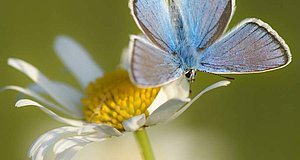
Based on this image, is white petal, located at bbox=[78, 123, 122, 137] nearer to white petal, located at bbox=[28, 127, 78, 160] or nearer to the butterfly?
white petal, located at bbox=[28, 127, 78, 160]

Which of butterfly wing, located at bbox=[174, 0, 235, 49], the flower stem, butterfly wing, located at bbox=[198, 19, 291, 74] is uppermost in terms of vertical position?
butterfly wing, located at bbox=[174, 0, 235, 49]

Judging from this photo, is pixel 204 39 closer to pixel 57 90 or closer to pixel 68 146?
pixel 68 146

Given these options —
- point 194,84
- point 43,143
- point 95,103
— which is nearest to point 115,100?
point 95,103

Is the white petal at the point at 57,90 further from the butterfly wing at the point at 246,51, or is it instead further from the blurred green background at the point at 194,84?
the butterfly wing at the point at 246,51

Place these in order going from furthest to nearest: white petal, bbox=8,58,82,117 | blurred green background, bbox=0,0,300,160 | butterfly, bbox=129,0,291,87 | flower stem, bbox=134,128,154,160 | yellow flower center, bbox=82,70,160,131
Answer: blurred green background, bbox=0,0,300,160 → white petal, bbox=8,58,82,117 → yellow flower center, bbox=82,70,160,131 → flower stem, bbox=134,128,154,160 → butterfly, bbox=129,0,291,87

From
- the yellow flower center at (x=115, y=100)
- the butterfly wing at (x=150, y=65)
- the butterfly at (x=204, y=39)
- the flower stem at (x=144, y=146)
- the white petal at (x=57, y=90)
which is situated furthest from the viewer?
the white petal at (x=57, y=90)

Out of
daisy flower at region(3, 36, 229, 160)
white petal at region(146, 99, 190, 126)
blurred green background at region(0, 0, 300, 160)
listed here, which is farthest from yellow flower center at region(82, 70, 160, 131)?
blurred green background at region(0, 0, 300, 160)

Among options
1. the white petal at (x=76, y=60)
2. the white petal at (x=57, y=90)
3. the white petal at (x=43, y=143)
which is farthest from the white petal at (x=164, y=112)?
the white petal at (x=76, y=60)

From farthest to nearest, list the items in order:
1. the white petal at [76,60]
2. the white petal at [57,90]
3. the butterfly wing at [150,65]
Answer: the white petal at [76,60]
the white petal at [57,90]
the butterfly wing at [150,65]
